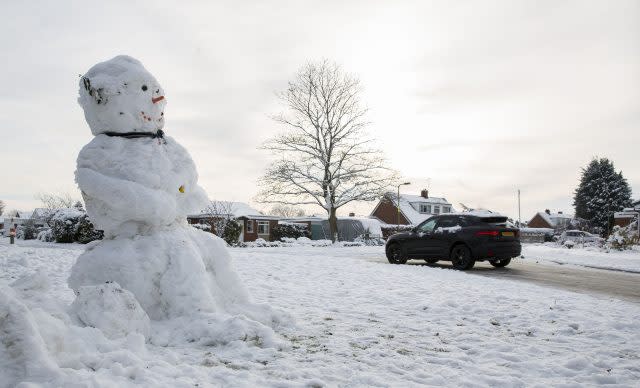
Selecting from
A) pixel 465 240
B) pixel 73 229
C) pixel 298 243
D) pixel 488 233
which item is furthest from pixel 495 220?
pixel 298 243

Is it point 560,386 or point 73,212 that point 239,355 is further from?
point 73,212

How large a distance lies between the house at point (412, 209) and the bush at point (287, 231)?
58.3ft

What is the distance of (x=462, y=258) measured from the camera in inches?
516

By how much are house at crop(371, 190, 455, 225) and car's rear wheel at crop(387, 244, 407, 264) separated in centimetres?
3705

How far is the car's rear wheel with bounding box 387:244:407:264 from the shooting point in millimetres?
14594

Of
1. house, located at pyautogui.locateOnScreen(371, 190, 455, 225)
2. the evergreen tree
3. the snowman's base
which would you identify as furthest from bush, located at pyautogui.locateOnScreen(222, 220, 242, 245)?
the evergreen tree

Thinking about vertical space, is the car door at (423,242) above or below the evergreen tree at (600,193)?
below

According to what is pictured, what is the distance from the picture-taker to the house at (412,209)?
173 ft

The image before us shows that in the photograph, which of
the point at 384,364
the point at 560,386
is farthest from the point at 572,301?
the point at 384,364

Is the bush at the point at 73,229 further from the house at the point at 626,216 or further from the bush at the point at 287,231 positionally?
the house at the point at 626,216

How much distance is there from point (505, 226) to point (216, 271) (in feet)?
33.5

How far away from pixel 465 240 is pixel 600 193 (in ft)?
160

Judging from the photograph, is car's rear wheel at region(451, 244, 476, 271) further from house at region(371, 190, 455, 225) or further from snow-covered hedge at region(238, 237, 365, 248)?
house at region(371, 190, 455, 225)

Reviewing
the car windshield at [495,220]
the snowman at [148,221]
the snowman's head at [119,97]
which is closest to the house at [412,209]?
the car windshield at [495,220]
